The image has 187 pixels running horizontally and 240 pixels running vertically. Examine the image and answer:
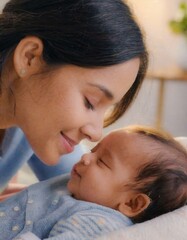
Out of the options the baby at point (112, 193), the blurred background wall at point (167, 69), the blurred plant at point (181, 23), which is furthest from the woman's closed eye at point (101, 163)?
the blurred plant at point (181, 23)

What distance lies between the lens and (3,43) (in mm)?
979

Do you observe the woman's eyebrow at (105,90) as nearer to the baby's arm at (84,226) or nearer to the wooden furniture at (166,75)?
the baby's arm at (84,226)

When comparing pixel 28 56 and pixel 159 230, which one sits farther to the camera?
pixel 28 56

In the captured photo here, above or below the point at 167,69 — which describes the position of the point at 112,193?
above

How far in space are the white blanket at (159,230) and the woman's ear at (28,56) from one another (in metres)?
0.37

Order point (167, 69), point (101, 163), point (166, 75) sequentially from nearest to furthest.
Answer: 1. point (101, 163)
2. point (166, 75)
3. point (167, 69)

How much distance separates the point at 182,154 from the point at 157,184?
0.34 feet

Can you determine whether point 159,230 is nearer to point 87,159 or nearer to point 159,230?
point 159,230

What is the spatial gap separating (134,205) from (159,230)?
0.46 feet

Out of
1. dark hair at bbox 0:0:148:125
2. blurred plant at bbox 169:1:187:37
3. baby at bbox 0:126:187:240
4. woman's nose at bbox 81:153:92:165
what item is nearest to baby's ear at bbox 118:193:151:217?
baby at bbox 0:126:187:240

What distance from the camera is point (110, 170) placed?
3.20 ft

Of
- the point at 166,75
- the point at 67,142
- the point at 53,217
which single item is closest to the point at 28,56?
the point at 67,142

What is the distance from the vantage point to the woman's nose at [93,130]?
939 millimetres

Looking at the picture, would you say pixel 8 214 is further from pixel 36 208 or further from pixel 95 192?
pixel 95 192
